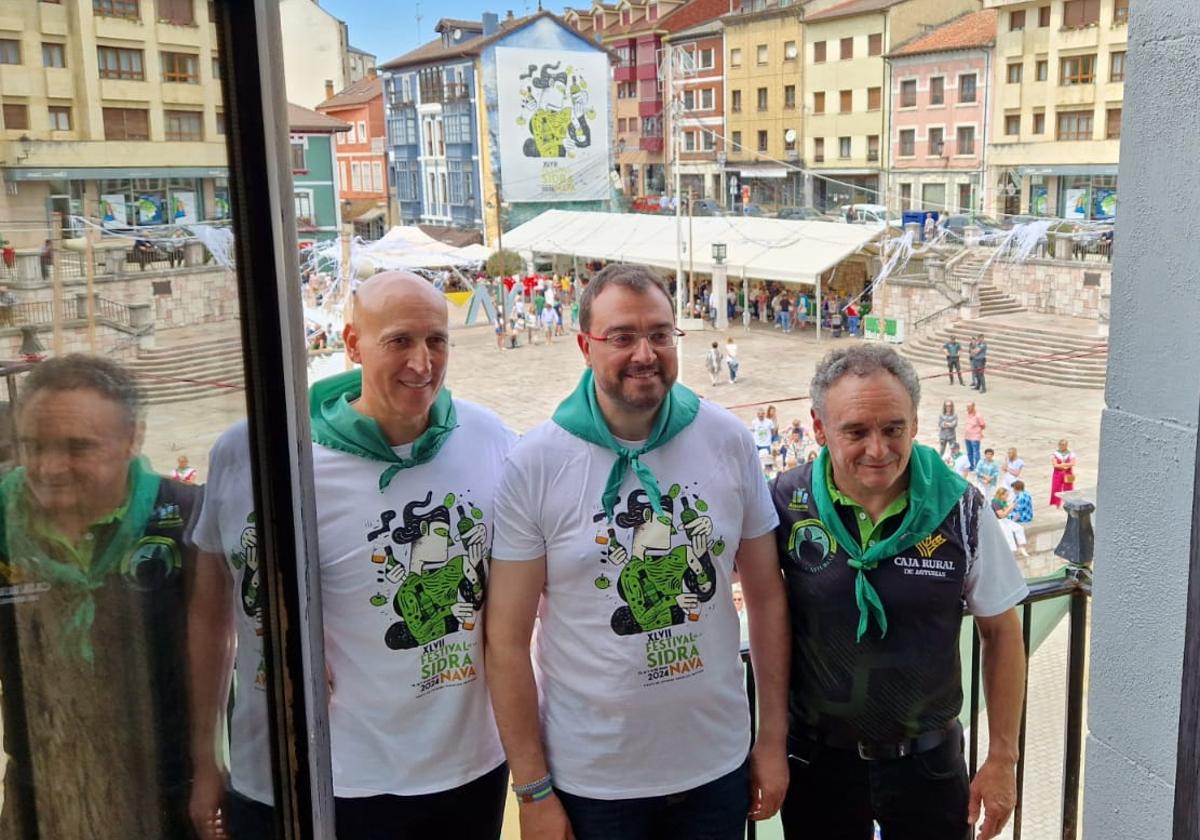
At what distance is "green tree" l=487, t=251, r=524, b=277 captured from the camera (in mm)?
31766

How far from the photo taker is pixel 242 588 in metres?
0.98

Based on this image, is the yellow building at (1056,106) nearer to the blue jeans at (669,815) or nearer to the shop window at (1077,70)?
the shop window at (1077,70)

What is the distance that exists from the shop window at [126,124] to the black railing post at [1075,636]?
1.75m

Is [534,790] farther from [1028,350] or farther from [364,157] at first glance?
[364,157]

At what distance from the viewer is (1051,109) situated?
28406 millimetres

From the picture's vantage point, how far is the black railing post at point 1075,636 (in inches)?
83.0

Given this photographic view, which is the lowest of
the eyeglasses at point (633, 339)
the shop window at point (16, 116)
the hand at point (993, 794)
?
the hand at point (993, 794)

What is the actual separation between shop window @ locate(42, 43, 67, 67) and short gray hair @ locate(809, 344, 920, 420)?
1.26m

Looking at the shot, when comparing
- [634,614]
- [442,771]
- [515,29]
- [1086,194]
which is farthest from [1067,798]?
[515,29]

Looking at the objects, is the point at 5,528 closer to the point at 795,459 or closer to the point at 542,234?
the point at 795,459

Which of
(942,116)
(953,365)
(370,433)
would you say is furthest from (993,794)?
(942,116)

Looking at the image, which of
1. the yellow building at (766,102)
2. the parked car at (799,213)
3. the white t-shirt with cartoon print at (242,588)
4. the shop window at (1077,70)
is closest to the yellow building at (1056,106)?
the shop window at (1077,70)

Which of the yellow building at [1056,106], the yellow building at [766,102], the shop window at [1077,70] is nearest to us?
the yellow building at [1056,106]

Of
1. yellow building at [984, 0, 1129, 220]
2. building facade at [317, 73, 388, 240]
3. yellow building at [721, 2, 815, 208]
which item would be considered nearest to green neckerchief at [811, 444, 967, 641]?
yellow building at [984, 0, 1129, 220]
